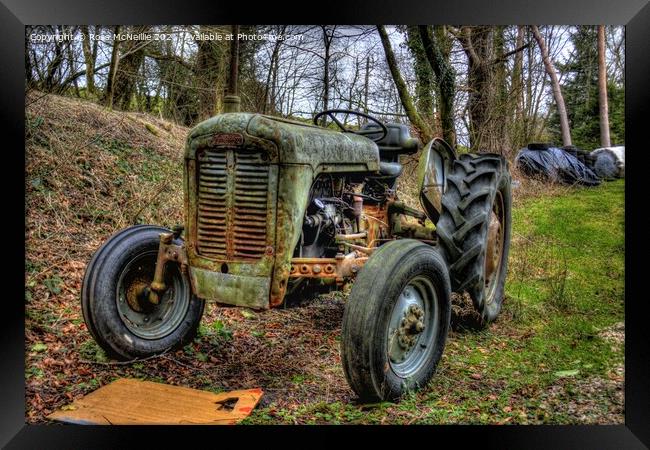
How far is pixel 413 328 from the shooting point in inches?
112

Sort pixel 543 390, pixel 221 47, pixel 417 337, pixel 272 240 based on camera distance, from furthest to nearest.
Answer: pixel 221 47, pixel 543 390, pixel 417 337, pixel 272 240

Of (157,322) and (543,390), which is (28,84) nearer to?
(157,322)

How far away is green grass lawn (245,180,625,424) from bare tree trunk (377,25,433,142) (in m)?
1.07

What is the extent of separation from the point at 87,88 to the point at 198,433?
2279 mm

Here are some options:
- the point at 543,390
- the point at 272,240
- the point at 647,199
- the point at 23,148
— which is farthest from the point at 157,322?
the point at 647,199

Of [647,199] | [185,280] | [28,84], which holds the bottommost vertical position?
[185,280]

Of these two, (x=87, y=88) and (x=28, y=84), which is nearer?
(x=28, y=84)

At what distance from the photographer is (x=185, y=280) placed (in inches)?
130

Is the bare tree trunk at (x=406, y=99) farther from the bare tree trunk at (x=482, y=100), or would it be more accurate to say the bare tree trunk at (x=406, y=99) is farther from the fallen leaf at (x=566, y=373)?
the fallen leaf at (x=566, y=373)

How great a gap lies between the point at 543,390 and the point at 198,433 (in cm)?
191

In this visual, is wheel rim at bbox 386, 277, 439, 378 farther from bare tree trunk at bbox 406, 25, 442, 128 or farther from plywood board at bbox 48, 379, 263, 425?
bare tree trunk at bbox 406, 25, 442, 128

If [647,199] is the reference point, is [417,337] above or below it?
below

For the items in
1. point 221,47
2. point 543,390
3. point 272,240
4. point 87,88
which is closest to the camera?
point 272,240

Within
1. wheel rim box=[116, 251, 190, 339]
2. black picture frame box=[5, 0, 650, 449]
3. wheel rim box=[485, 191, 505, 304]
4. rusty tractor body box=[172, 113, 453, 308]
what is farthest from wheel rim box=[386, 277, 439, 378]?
wheel rim box=[116, 251, 190, 339]
